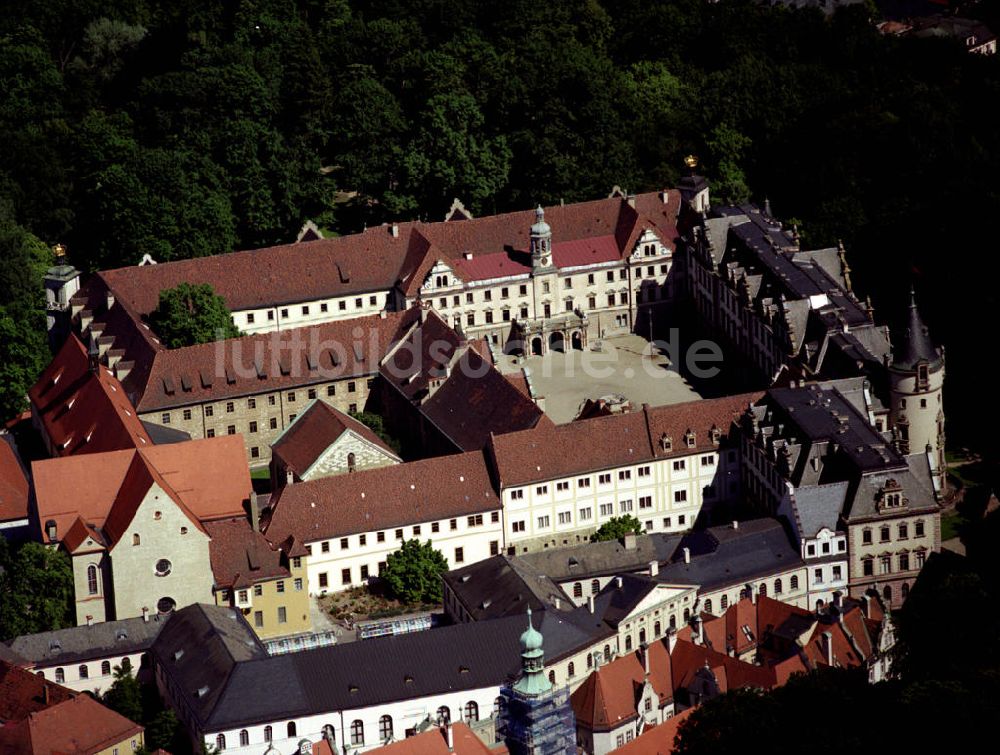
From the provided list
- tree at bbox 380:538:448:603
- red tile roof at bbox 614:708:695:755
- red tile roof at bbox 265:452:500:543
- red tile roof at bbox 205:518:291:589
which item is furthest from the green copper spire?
red tile roof at bbox 265:452:500:543

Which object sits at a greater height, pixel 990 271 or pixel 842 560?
pixel 990 271

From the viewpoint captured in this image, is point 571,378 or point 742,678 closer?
point 742,678

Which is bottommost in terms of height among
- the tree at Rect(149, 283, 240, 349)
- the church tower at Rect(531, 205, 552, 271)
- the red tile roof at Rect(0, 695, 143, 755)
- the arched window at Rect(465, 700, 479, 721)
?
the arched window at Rect(465, 700, 479, 721)

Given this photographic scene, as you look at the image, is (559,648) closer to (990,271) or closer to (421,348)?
(421,348)

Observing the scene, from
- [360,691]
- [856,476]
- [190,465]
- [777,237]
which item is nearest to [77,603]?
[190,465]

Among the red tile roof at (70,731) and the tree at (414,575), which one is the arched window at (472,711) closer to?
the red tile roof at (70,731)

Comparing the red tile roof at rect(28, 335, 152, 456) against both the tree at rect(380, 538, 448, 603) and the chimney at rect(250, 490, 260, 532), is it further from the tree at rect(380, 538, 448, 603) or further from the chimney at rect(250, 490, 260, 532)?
the tree at rect(380, 538, 448, 603)

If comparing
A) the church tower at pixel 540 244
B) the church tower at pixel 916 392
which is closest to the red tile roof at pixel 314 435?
the church tower at pixel 540 244
